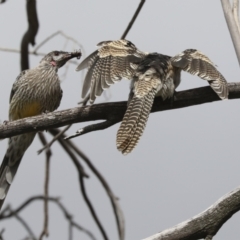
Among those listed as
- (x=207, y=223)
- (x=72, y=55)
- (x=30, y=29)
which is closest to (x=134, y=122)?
(x=207, y=223)

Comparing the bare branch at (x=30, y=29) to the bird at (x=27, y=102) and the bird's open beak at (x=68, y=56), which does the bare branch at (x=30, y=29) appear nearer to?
the bird at (x=27, y=102)

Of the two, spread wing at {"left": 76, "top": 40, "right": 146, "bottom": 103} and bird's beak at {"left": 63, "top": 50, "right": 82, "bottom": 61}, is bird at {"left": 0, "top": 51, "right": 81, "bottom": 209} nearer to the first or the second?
bird's beak at {"left": 63, "top": 50, "right": 82, "bottom": 61}

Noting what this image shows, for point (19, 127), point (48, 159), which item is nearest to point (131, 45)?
point (19, 127)

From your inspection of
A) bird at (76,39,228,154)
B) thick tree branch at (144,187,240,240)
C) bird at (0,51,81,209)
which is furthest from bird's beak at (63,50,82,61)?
thick tree branch at (144,187,240,240)

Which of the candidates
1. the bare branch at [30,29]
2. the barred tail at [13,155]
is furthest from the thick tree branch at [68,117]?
the bare branch at [30,29]

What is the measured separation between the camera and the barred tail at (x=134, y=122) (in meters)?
4.15

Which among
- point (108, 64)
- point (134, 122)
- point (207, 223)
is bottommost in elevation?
point (207, 223)

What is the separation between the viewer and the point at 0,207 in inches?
225

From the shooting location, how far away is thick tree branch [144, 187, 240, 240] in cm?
333

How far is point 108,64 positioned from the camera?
15.9 feet

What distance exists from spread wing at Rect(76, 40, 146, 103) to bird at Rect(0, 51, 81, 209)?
1.01 m

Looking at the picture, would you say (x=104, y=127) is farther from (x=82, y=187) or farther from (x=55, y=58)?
(x=55, y=58)

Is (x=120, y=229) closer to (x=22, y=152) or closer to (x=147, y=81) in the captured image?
(x=22, y=152)

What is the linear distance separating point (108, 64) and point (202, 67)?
0.67m
